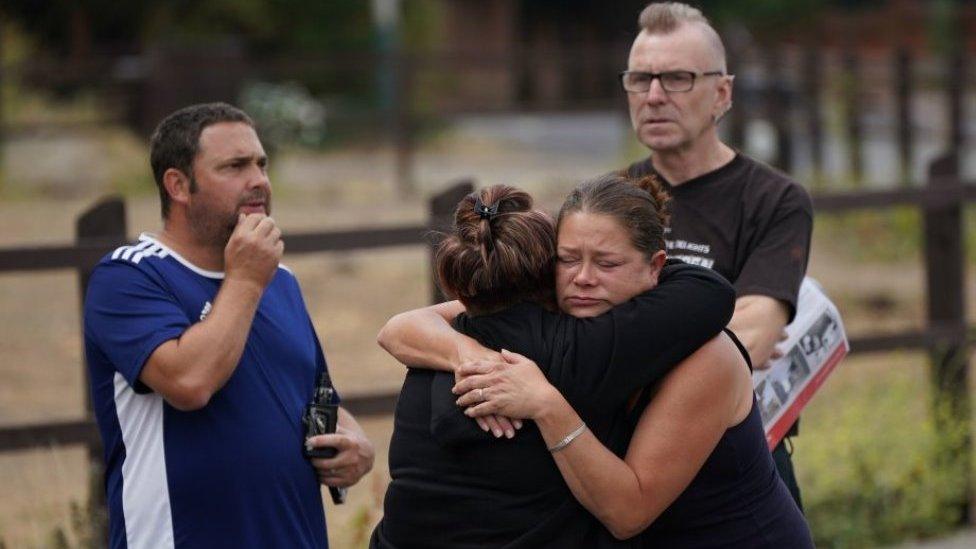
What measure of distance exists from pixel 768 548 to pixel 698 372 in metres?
0.40

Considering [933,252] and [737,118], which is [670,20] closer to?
Answer: [933,252]

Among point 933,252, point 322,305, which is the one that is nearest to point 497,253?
point 933,252

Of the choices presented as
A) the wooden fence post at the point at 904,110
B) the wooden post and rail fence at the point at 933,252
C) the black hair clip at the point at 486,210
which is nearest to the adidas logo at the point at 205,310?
the black hair clip at the point at 486,210

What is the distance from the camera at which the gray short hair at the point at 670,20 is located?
12.8 ft

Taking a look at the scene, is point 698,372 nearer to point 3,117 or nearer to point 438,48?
point 3,117

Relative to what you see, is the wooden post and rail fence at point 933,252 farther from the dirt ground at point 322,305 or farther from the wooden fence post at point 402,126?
the wooden fence post at point 402,126

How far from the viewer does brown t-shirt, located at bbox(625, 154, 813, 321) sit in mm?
3695

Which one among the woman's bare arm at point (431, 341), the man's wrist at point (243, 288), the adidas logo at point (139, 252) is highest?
the adidas logo at point (139, 252)

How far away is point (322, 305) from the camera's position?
424 inches

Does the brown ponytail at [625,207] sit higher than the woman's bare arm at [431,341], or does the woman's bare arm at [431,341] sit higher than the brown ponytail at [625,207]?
the brown ponytail at [625,207]

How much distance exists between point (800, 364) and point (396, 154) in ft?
46.1

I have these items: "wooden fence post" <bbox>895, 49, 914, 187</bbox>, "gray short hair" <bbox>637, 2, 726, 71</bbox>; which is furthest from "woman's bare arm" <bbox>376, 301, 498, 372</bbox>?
"wooden fence post" <bbox>895, 49, 914, 187</bbox>

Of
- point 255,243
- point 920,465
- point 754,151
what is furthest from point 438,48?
point 255,243

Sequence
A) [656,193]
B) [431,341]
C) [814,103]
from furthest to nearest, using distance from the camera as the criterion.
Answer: [814,103]
[656,193]
[431,341]
